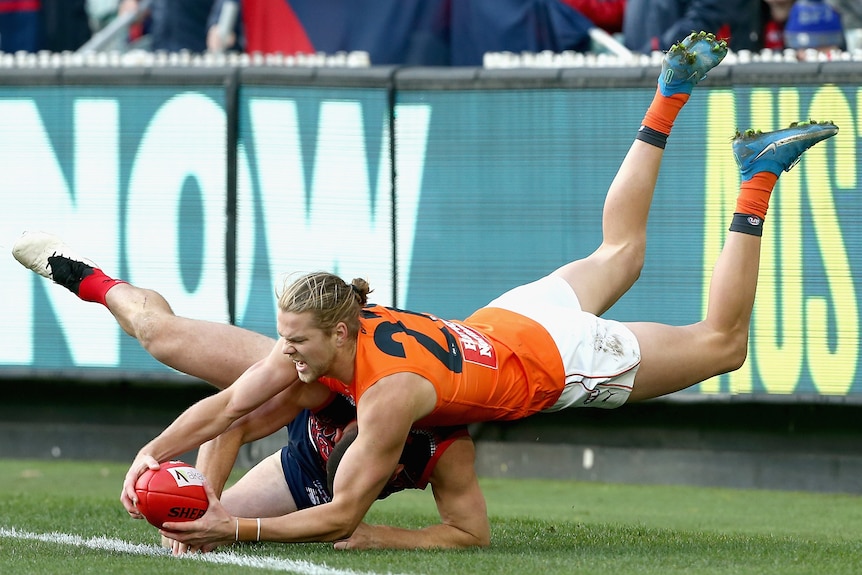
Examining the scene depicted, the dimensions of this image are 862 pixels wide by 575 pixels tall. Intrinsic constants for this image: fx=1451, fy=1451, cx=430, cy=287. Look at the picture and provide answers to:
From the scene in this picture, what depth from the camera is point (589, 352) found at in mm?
6480

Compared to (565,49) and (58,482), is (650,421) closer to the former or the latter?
(565,49)

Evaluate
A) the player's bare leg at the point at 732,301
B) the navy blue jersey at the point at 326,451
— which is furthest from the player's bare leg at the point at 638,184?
the navy blue jersey at the point at 326,451

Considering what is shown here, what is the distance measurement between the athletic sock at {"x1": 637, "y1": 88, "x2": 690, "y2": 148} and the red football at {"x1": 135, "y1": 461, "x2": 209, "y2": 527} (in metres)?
2.95

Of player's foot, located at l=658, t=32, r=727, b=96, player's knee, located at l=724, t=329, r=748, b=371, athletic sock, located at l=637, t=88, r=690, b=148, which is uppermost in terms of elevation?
player's foot, located at l=658, t=32, r=727, b=96

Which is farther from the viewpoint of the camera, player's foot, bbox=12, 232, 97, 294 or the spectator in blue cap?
the spectator in blue cap

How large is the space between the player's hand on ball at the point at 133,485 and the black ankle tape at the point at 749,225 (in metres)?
2.94

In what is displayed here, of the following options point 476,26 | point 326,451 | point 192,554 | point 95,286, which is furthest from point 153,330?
point 476,26

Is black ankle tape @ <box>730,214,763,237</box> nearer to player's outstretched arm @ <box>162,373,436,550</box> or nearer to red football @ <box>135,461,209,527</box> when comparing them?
player's outstretched arm @ <box>162,373,436,550</box>

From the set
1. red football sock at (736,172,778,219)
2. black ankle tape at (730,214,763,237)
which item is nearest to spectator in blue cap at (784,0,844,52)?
red football sock at (736,172,778,219)

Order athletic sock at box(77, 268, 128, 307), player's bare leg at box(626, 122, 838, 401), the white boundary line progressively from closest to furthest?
the white boundary line < player's bare leg at box(626, 122, 838, 401) < athletic sock at box(77, 268, 128, 307)

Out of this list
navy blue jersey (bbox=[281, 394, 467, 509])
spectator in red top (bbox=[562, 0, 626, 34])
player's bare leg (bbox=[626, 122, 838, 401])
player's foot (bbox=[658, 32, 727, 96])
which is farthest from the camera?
spectator in red top (bbox=[562, 0, 626, 34])

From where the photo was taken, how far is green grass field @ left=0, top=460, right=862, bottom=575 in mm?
5707

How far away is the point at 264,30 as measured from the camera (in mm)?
10703

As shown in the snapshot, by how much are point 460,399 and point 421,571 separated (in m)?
0.80
